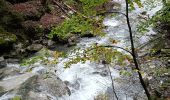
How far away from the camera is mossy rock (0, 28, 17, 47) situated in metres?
12.7

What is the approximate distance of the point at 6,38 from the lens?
515 inches

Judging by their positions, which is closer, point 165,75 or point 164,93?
point 164,93

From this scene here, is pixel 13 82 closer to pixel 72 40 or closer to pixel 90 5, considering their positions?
pixel 90 5

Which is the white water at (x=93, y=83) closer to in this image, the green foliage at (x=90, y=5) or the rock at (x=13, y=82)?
the rock at (x=13, y=82)

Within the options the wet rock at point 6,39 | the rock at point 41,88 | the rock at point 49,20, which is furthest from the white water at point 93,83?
the rock at point 49,20

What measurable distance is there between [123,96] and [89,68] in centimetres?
245

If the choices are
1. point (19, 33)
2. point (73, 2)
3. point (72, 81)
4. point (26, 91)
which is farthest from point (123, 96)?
point (73, 2)

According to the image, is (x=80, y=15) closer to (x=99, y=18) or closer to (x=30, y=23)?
(x=99, y=18)

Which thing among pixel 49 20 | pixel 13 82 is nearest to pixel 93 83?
pixel 13 82

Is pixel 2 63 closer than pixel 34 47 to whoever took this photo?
Yes

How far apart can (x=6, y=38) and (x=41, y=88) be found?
215 inches

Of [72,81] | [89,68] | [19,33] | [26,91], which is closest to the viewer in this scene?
[26,91]

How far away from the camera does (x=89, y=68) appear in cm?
1136

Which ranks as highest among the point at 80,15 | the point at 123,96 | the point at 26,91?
the point at 80,15
